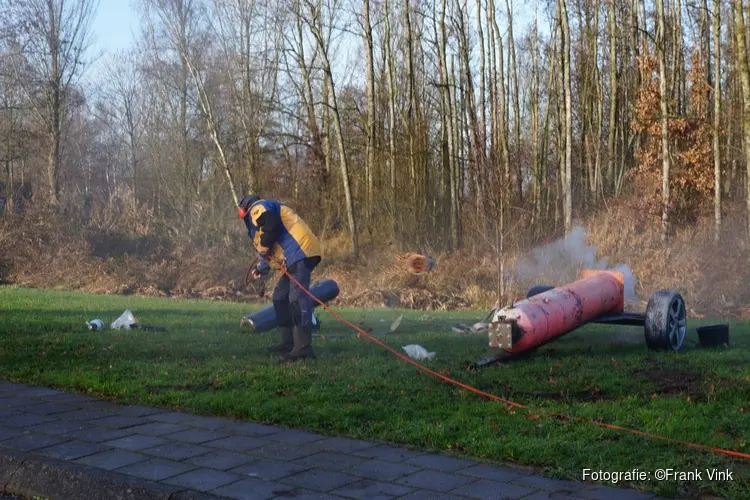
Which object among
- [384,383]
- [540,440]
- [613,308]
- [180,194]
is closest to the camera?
[540,440]

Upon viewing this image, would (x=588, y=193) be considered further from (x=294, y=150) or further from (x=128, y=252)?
(x=128, y=252)

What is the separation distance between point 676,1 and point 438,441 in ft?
93.1

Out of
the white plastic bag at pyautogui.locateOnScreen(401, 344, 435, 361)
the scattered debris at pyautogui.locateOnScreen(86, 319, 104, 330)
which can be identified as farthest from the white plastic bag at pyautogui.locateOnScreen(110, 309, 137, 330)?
the white plastic bag at pyautogui.locateOnScreen(401, 344, 435, 361)

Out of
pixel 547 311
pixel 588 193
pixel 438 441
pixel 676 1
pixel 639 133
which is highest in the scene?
pixel 676 1

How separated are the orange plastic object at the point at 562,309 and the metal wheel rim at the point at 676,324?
2.47ft

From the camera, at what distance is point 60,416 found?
279 inches

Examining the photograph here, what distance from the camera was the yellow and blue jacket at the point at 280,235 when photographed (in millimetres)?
9781

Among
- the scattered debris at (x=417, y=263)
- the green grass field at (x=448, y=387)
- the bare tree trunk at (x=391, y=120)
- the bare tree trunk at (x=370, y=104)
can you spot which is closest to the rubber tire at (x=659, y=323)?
the green grass field at (x=448, y=387)

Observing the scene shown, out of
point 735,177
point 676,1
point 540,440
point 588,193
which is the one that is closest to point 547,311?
point 540,440

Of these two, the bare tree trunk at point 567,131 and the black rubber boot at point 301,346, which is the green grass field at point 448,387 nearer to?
the black rubber boot at point 301,346

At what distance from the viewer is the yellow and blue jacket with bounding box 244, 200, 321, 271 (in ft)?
32.1

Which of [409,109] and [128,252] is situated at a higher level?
[409,109]

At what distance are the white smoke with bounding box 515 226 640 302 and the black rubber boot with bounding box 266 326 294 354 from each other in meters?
9.18

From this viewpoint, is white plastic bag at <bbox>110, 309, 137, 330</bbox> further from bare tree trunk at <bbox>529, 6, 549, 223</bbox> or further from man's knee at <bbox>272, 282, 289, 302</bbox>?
bare tree trunk at <bbox>529, 6, 549, 223</bbox>
